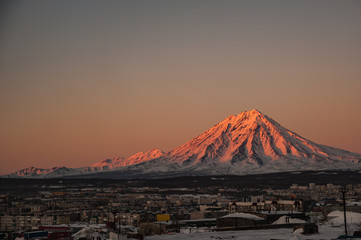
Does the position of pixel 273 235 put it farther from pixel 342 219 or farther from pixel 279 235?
pixel 342 219

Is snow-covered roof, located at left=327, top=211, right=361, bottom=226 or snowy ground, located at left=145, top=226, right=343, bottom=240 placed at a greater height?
snow-covered roof, located at left=327, top=211, right=361, bottom=226

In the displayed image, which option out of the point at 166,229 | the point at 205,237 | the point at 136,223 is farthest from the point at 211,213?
the point at 205,237

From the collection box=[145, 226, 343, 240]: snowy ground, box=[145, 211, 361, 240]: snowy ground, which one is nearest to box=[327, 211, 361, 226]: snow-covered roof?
box=[145, 211, 361, 240]: snowy ground

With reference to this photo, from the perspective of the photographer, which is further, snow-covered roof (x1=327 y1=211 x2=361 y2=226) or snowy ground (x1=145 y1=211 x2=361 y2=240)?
snow-covered roof (x1=327 y1=211 x2=361 y2=226)

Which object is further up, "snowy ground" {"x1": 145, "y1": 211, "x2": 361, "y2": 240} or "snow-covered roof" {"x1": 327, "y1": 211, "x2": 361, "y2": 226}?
"snow-covered roof" {"x1": 327, "y1": 211, "x2": 361, "y2": 226}

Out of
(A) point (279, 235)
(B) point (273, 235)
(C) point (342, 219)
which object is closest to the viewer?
(A) point (279, 235)

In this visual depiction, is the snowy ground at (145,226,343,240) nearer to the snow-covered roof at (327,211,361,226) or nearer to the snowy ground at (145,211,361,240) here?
the snowy ground at (145,211,361,240)

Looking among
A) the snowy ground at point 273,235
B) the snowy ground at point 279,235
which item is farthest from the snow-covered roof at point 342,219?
the snowy ground at point 273,235

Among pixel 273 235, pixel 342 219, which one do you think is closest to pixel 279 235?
pixel 273 235

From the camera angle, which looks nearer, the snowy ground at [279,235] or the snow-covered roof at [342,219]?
the snowy ground at [279,235]

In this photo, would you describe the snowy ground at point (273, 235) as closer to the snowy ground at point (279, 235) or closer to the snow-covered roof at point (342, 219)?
the snowy ground at point (279, 235)

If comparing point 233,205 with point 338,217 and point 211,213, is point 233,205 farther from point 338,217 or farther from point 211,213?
point 338,217
